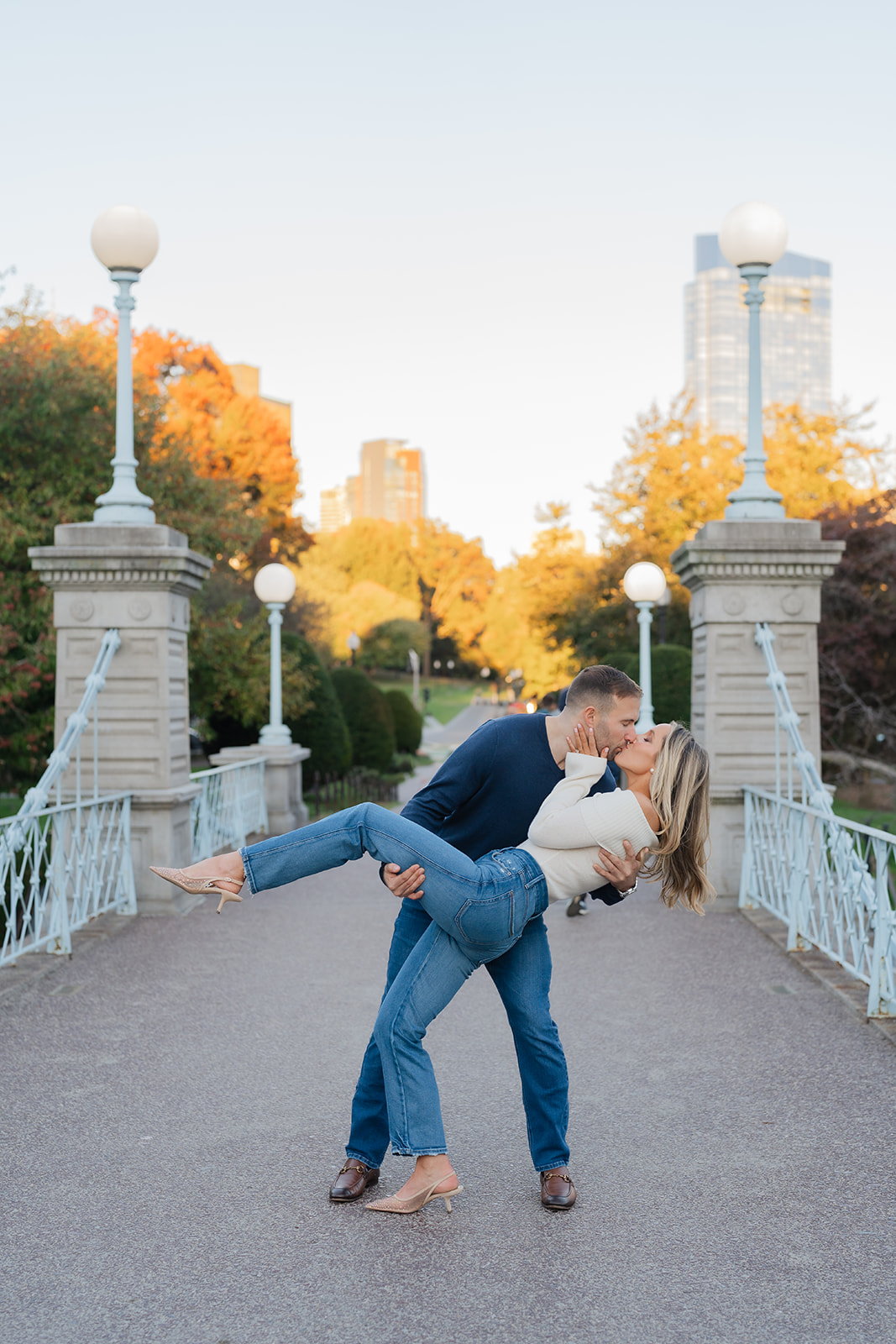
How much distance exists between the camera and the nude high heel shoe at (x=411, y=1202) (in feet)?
12.0

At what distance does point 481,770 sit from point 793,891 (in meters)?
4.19

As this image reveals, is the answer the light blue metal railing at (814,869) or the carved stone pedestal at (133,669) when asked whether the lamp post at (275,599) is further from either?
the light blue metal railing at (814,869)

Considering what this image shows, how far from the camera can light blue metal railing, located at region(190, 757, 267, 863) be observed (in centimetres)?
1060

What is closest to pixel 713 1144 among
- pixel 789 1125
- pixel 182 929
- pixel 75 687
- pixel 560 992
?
pixel 789 1125

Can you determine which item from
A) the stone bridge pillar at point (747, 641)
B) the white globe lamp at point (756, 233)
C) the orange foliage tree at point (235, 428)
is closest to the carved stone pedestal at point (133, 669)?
the stone bridge pillar at point (747, 641)

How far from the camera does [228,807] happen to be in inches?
471

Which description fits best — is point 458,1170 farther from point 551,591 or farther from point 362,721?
point 551,591

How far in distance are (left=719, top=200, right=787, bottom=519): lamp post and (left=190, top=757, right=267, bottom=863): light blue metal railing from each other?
480 cm

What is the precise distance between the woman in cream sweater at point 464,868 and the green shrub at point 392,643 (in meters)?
58.8

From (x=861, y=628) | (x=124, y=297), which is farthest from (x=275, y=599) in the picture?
(x=861, y=628)

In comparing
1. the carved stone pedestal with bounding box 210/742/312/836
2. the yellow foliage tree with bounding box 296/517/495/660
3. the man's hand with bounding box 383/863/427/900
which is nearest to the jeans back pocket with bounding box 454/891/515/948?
the man's hand with bounding box 383/863/427/900

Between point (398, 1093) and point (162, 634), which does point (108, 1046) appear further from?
point (162, 634)

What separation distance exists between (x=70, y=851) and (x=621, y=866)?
538 cm

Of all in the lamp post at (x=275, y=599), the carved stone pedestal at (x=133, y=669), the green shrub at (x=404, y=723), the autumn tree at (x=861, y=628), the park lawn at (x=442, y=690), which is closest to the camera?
the carved stone pedestal at (x=133, y=669)
